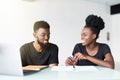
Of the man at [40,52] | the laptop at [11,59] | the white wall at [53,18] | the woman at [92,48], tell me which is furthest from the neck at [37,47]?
the laptop at [11,59]

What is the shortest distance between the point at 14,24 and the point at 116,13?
166 cm

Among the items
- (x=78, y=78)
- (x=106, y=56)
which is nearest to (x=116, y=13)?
(x=106, y=56)

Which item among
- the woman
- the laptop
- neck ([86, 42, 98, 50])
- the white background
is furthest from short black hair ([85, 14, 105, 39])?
the laptop

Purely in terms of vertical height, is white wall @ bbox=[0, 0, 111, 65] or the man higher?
white wall @ bbox=[0, 0, 111, 65]

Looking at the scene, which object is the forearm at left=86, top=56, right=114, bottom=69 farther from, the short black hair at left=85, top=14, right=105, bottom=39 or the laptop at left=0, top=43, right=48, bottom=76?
the laptop at left=0, top=43, right=48, bottom=76

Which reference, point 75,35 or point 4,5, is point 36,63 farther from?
point 75,35

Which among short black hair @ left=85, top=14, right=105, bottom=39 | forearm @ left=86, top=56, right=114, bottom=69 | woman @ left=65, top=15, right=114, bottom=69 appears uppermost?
short black hair @ left=85, top=14, right=105, bottom=39

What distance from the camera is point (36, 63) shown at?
194 centimetres

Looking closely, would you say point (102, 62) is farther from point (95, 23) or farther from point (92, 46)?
point (95, 23)

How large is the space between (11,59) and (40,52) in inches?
35.1

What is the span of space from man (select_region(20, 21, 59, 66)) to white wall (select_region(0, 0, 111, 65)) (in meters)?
0.24

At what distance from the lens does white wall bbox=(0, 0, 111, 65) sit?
7.99 ft

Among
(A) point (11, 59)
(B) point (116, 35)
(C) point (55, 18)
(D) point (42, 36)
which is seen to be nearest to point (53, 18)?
(C) point (55, 18)

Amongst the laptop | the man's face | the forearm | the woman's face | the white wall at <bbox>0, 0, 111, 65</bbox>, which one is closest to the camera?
the laptop
